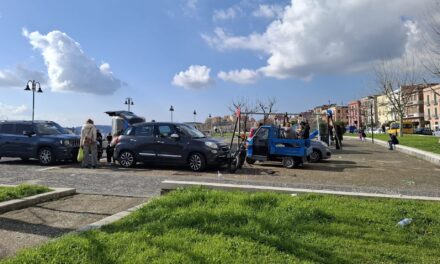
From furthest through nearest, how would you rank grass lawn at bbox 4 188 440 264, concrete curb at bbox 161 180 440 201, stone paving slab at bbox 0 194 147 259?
1. concrete curb at bbox 161 180 440 201
2. stone paving slab at bbox 0 194 147 259
3. grass lawn at bbox 4 188 440 264

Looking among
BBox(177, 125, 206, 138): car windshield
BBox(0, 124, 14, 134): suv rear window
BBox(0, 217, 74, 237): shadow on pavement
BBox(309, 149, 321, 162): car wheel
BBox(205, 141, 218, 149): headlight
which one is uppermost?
BBox(0, 124, 14, 134): suv rear window

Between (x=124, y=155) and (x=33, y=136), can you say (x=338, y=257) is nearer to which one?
(x=124, y=155)

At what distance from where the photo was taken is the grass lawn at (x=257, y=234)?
13.2 feet

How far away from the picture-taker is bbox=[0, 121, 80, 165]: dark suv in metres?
15.2

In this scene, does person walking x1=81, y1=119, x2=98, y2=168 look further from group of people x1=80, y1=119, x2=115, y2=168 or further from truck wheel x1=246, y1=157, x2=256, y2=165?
truck wheel x1=246, y1=157, x2=256, y2=165

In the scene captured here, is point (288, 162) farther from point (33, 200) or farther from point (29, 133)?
point (29, 133)

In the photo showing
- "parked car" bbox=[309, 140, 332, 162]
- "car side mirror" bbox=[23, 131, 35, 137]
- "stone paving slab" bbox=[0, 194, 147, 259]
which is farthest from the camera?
"parked car" bbox=[309, 140, 332, 162]

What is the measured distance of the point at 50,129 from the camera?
1622 centimetres

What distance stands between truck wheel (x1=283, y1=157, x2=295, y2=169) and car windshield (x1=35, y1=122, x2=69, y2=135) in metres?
9.05

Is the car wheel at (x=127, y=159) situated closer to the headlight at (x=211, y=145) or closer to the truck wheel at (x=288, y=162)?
the headlight at (x=211, y=145)

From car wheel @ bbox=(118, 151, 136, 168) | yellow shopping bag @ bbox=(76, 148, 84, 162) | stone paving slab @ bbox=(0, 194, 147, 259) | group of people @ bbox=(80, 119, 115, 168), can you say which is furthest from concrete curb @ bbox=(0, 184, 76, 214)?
group of people @ bbox=(80, 119, 115, 168)

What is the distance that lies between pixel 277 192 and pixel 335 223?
2.12m

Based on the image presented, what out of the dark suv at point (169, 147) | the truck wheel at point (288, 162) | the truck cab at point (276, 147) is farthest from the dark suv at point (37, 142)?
the truck wheel at point (288, 162)

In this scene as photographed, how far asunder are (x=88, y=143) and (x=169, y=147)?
3.06m
